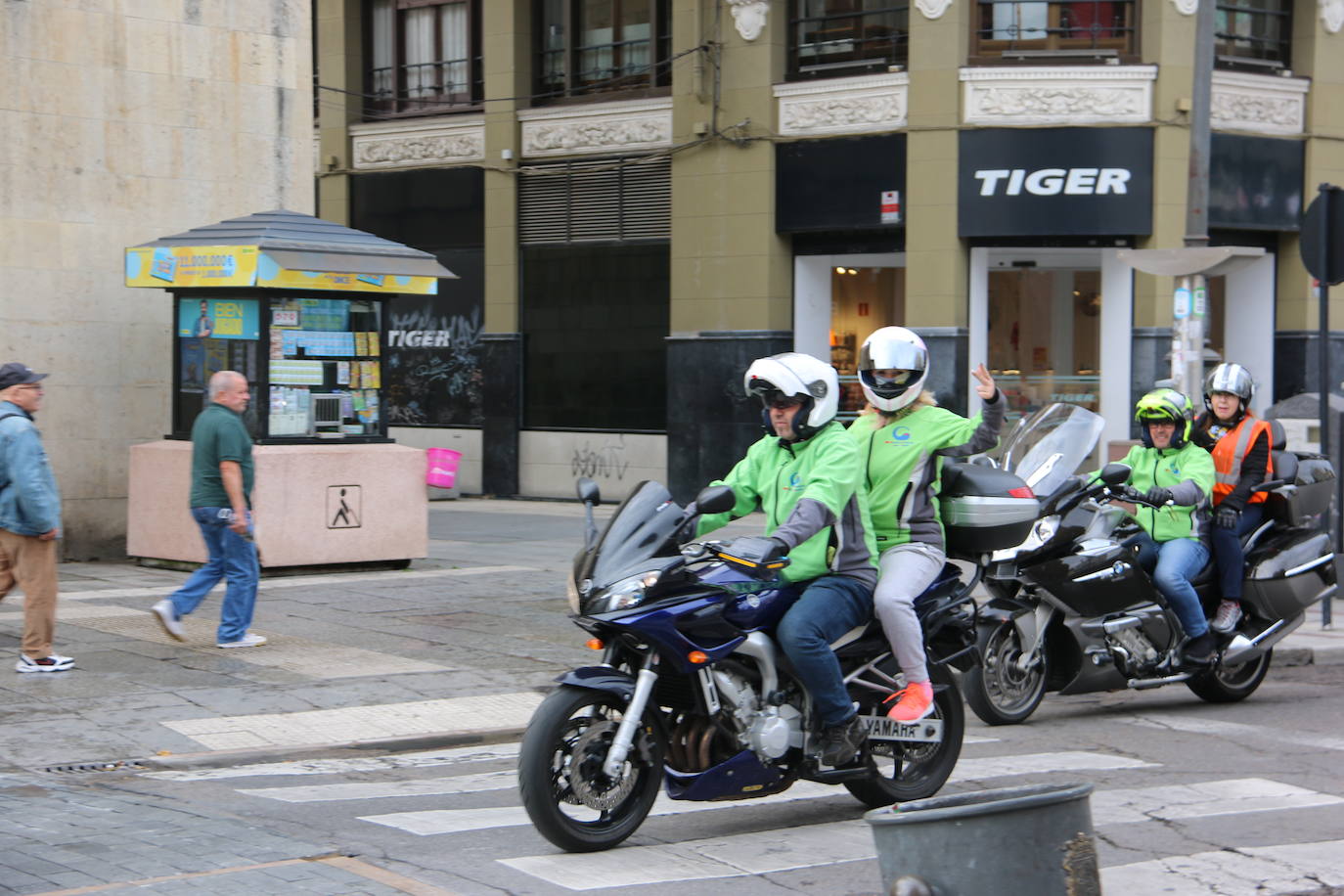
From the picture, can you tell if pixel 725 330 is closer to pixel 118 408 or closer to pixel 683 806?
pixel 118 408

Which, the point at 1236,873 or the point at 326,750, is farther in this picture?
the point at 326,750

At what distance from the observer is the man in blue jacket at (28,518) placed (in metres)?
9.51

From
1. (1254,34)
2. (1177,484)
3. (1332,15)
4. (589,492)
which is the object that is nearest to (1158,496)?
(1177,484)

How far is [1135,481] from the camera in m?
9.84

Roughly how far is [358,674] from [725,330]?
12703mm

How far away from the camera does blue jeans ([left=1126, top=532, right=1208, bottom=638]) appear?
948 cm

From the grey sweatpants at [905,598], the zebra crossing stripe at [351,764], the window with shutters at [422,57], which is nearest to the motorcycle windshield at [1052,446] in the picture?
the grey sweatpants at [905,598]

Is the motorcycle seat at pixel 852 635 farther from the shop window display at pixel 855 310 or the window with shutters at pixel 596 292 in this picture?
the window with shutters at pixel 596 292

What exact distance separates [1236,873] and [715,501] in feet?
7.17

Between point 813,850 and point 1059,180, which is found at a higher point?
point 1059,180

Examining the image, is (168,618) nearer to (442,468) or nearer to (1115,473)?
(1115,473)

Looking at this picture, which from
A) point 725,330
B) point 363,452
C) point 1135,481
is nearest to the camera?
point 1135,481

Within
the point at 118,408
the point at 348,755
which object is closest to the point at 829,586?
the point at 348,755

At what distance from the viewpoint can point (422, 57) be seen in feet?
84.4
